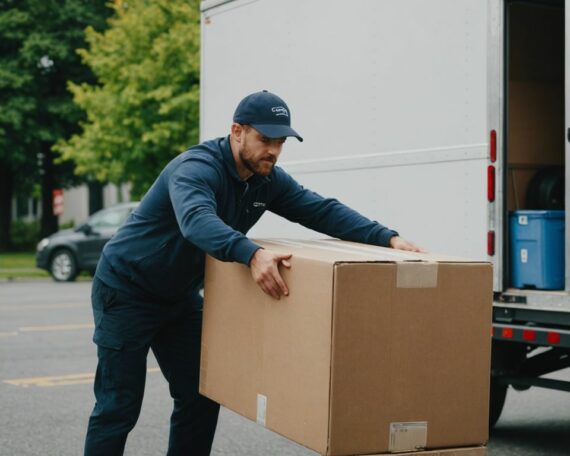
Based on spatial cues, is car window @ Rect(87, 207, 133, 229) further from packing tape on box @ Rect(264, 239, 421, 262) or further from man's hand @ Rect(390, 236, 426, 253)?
packing tape on box @ Rect(264, 239, 421, 262)

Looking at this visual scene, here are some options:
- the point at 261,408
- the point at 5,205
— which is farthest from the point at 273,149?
the point at 5,205

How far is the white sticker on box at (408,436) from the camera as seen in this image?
10.9 ft

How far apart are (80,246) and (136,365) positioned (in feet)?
54.1

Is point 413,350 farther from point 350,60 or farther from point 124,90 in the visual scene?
point 124,90

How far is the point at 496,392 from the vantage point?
6.50m

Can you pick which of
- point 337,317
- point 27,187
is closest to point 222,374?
point 337,317

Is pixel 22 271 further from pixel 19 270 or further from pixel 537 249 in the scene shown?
pixel 537 249

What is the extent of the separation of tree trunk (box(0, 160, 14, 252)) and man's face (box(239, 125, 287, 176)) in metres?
34.2

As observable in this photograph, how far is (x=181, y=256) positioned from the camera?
4.07m

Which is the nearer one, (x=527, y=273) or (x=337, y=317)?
(x=337, y=317)

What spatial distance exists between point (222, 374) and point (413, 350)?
84 cm

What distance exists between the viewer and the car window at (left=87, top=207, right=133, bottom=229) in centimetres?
1984

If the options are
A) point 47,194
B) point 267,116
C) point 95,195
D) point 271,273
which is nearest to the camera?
point 271,273

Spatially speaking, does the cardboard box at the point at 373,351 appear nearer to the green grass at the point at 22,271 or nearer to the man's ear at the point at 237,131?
the man's ear at the point at 237,131
